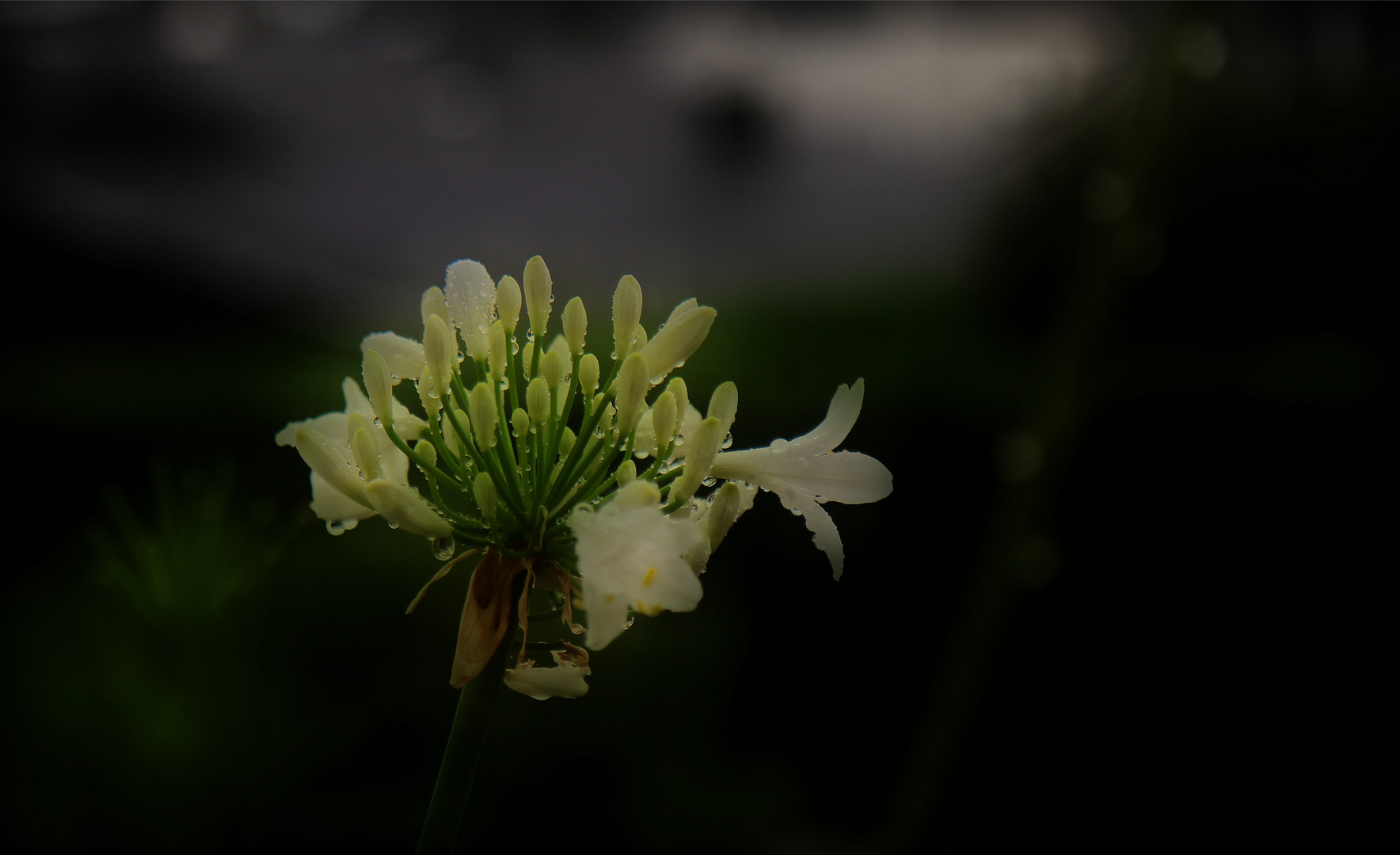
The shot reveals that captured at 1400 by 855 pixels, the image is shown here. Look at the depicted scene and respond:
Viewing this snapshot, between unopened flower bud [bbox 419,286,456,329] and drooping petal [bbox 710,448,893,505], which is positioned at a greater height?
unopened flower bud [bbox 419,286,456,329]

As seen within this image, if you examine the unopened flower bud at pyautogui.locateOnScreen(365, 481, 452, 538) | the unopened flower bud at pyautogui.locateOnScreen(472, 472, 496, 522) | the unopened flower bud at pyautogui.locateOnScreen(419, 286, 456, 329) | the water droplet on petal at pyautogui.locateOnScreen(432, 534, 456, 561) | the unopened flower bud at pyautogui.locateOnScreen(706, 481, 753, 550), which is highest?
the unopened flower bud at pyautogui.locateOnScreen(419, 286, 456, 329)

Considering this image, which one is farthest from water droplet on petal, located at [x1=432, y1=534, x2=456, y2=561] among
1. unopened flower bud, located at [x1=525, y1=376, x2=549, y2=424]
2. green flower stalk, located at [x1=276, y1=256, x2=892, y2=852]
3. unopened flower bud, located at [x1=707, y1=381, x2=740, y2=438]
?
unopened flower bud, located at [x1=707, y1=381, x2=740, y2=438]

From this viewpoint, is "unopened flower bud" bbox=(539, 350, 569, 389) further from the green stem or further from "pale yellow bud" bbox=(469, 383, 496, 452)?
the green stem

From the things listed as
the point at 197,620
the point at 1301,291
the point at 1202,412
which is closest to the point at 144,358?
the point at 197,620

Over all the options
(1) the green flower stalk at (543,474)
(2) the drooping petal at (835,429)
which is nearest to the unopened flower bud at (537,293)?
(1) the green flower stalk at (543,474)

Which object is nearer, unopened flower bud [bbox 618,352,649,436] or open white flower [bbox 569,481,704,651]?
open white flower [bbox 569,481,704,651]

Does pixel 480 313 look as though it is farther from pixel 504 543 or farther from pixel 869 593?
pixel 869 593
